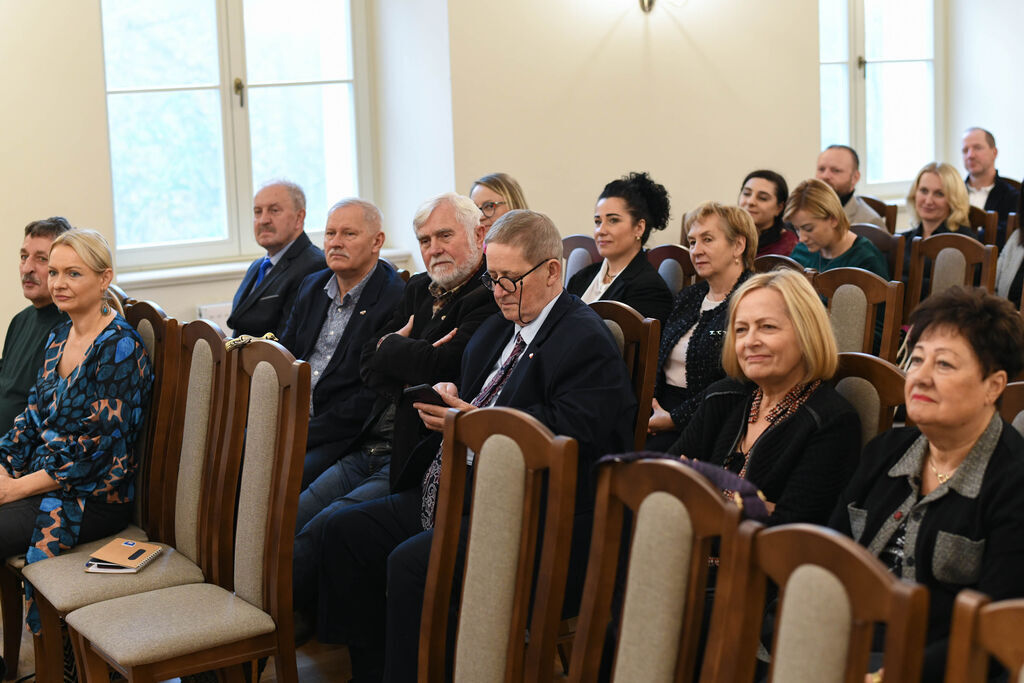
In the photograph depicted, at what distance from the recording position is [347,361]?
3.58 meters

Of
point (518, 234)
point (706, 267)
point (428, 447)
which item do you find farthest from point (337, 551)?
point (706, 267)

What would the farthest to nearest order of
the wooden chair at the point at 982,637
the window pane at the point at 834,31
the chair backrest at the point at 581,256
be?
the window pane at the point at 834,31 < the chair backrest at the point at 581,256 < the wooden chair at the point at 982,637

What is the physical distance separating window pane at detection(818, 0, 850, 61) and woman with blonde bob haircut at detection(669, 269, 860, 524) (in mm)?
6040

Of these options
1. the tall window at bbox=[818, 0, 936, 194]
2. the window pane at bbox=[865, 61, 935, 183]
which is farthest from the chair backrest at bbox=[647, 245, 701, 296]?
the window pane at bbox=[865, 61, 935, 183]

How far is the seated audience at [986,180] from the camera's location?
683 centimetres

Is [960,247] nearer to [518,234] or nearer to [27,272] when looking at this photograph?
[518,234]

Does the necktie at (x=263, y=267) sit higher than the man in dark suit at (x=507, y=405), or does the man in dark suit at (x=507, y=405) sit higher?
the necktie at (x=263, y=267)

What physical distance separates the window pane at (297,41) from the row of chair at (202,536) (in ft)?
10.5

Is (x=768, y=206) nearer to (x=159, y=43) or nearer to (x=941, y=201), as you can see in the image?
(x=941, y=201)

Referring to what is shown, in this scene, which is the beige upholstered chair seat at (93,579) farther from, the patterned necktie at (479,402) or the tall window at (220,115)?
the tall window at (220,115)

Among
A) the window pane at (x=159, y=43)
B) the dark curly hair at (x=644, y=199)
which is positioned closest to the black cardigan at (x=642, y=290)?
the dark curly hair at (x=644, y=199)

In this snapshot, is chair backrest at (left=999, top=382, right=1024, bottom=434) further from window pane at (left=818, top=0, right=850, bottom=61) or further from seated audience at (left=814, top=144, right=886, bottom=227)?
window pane at (left=818, top=0, right=850, bottom=61)

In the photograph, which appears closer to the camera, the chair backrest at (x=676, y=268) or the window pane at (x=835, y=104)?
the chair backrest at (x=676, y=268)

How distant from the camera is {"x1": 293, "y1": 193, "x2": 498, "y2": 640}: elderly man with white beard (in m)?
2.99
